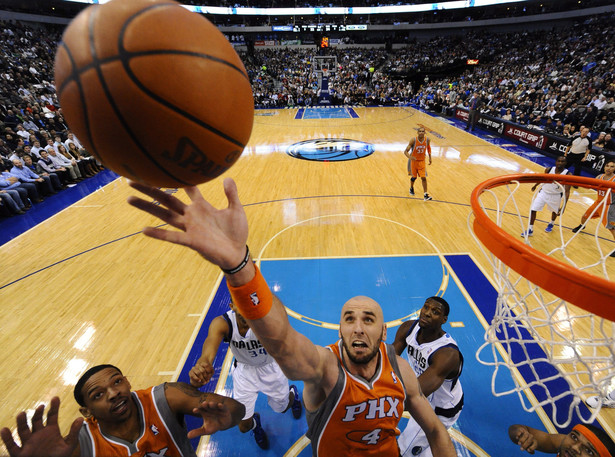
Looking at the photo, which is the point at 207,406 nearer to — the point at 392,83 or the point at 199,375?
the point at 199,375

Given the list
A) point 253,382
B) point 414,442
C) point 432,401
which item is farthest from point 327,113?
point 414,442

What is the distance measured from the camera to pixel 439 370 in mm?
2207

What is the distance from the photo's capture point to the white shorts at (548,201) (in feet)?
17.6

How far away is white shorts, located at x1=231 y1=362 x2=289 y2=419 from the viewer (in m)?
2.68

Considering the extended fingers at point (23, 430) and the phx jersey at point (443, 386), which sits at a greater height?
the extended fingers at point (23, 430)

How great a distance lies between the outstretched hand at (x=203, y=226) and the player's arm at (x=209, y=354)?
1.38 metres

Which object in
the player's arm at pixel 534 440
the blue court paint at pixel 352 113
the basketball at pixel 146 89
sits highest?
the basketball at pixel 146 89

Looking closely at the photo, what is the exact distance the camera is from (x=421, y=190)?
8.04 m

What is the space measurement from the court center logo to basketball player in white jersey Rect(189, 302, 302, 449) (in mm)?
8638

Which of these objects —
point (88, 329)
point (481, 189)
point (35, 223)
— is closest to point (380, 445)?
point (481, 189)

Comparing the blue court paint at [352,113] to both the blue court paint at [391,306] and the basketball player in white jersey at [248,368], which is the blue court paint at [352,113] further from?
the basketball player in white jersey at [248,368]

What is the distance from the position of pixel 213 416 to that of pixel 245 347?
0.85m

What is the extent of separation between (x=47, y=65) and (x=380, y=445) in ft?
83.9

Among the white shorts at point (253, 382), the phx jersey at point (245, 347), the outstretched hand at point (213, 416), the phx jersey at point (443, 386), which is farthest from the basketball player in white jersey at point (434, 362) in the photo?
the outstretched hand at point (213, 416)
